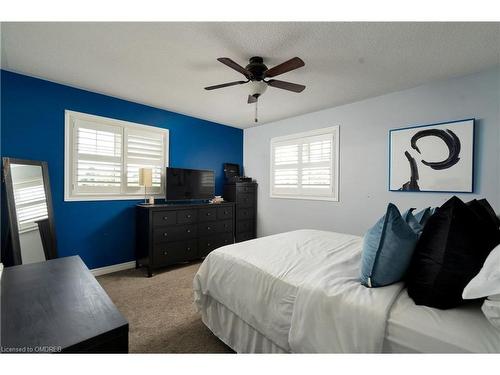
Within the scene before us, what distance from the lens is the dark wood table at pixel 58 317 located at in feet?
2.43

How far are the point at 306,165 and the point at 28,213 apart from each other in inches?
147

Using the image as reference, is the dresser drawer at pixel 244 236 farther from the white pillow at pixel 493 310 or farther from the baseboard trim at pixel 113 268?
the white pillow at pixel 493 310

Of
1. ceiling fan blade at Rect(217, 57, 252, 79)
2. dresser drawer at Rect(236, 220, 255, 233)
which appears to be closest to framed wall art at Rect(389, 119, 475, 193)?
ceiling fan blade at Rect(217, 57, 252, 79)

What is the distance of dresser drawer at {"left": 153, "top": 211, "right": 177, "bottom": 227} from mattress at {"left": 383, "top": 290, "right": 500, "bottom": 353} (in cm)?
283

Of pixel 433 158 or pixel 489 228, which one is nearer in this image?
pixel 489 228

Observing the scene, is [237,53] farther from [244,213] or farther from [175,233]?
[244,213]

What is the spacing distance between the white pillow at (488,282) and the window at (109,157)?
143 inches

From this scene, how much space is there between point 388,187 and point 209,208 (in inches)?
104

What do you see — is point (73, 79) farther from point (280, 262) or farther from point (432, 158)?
point (432, 158)

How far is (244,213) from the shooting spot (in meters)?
4.40

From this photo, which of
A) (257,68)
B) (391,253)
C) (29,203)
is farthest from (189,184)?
(391,253)

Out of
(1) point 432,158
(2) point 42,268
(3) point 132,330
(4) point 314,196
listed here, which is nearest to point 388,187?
(1) point 432,158

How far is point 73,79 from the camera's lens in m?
2.63
